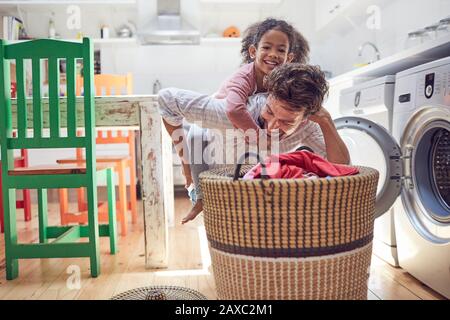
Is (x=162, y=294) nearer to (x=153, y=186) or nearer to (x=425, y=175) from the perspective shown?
(x=153, y=186)

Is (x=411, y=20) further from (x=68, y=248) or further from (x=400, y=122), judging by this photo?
(x=68, y=248)

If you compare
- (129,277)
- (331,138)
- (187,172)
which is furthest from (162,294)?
(331,138)

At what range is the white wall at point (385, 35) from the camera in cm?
249

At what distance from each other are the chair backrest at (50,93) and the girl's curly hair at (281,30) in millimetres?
626

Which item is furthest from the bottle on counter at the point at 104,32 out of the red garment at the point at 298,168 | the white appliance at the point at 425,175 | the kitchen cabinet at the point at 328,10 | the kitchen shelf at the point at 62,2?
the red garment at the point at 298,168

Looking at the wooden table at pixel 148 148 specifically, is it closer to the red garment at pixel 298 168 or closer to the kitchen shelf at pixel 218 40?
the red garment at pixel 298 168

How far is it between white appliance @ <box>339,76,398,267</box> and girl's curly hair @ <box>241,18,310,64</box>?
346 mm

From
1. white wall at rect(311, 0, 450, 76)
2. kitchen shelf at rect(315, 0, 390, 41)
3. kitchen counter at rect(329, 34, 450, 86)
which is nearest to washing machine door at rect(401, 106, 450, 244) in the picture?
kitchen counter at rect(329, 34, 450, 86)

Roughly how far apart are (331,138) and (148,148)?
79 centimetres

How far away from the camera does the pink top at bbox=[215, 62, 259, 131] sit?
1299mm

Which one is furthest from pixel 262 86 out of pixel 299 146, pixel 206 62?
pixel 206 62

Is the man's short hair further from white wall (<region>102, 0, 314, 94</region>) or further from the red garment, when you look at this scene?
white wall (<region>102, 0, 314, 94</region>)

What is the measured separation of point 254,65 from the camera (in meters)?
1.47
